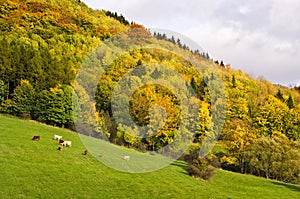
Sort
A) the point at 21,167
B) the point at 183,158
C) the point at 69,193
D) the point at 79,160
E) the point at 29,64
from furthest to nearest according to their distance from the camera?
the point at 29,64 < the point at 183,158 < the point at 79,160 < the point at 21,167 < the point at 69,193

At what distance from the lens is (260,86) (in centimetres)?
15812

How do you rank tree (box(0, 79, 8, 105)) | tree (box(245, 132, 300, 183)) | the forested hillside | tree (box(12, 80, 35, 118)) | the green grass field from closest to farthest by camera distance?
1. the green grass field
2. tree (box(245, 132, 300, 183))
3. the forested hillside
4. tree (box(12, 80, 35, 118))
5. tree (box(0, 79, 8, 105))

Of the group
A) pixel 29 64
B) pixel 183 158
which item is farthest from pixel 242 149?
pixel 29 64

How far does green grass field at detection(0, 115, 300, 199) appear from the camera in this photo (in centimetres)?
2675

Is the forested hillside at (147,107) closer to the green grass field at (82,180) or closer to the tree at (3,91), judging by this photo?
the tree at (3,91)

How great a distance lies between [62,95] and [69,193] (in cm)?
4024

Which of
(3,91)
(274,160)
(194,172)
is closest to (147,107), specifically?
(274,160)

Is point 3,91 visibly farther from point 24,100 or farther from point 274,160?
point 274,160

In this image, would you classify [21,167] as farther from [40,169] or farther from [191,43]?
[191,43]

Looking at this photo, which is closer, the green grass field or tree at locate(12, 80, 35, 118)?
the green grass field

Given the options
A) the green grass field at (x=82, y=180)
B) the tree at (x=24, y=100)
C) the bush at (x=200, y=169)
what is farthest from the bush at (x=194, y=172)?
the tree at (x=24, y=100)

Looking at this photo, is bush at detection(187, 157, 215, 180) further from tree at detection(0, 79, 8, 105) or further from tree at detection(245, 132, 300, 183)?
tree at detection(0, 79, 8, 105)

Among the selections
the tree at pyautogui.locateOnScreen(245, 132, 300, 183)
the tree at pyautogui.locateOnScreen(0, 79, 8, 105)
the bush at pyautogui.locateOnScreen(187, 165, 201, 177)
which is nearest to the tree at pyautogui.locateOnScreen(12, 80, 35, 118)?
the tree at pyautogui.locateOnScreen(0, 79, 8, 105)

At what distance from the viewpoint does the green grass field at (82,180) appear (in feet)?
87.8
